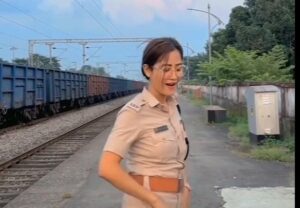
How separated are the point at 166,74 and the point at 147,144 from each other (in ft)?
1.03

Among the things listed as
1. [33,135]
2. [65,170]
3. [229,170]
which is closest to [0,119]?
[33,135]

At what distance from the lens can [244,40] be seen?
125 feet

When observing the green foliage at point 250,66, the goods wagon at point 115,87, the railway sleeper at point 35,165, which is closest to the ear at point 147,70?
the railway sleeper at point 35,165

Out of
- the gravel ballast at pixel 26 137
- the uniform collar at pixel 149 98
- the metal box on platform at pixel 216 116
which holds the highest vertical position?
the uniform collar at pixel 149 98

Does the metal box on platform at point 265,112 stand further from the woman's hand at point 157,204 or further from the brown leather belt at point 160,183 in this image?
the woman's hand at point 157,204

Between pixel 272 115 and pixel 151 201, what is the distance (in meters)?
10.4

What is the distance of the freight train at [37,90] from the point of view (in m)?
19.0

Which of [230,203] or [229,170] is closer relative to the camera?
[230,203]

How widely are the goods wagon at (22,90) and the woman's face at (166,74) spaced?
52.7 feet

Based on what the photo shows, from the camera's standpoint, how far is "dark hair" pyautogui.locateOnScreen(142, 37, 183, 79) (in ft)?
8.12

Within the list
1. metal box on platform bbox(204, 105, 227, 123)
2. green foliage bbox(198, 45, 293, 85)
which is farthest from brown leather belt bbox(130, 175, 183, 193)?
green foliage bbox(198, 45, 293, 85)

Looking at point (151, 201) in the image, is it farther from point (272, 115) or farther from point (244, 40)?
point (244, 40)

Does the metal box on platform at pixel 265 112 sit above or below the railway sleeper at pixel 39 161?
above
